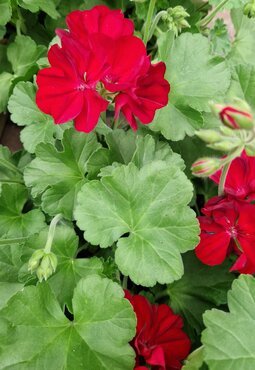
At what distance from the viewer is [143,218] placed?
1.04 m

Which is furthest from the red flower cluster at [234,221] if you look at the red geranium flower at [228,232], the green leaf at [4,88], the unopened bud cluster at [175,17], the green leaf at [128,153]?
the green leaf at [4,88]

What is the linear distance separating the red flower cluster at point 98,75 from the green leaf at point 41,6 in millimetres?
493

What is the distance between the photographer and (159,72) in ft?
3.22

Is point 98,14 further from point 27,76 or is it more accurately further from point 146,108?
point 27,76

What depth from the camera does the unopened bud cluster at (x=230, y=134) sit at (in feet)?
2.35

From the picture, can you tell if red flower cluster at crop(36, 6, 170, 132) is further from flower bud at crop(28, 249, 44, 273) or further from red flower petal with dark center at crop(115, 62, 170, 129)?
flower bud at crop(28, 249, 44, 273)

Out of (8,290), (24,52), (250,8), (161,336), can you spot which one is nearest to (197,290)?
(161,336)

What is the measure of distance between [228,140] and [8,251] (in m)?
0.63

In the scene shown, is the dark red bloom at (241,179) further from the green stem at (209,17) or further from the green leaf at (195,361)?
the green stem at (209,17)

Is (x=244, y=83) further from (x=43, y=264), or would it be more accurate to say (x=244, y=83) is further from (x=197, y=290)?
(x=43, y=264)

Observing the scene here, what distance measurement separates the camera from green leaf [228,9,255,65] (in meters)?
1.48

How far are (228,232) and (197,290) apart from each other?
24cm

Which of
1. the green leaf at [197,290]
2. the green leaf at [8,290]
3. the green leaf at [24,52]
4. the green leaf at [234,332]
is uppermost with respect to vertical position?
the green leaf at [234,332]

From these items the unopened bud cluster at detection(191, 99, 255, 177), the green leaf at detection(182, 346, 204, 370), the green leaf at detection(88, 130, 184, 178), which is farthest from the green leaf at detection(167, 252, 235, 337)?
the unopened bud cluster at detection(191, 99, 255, 177)
